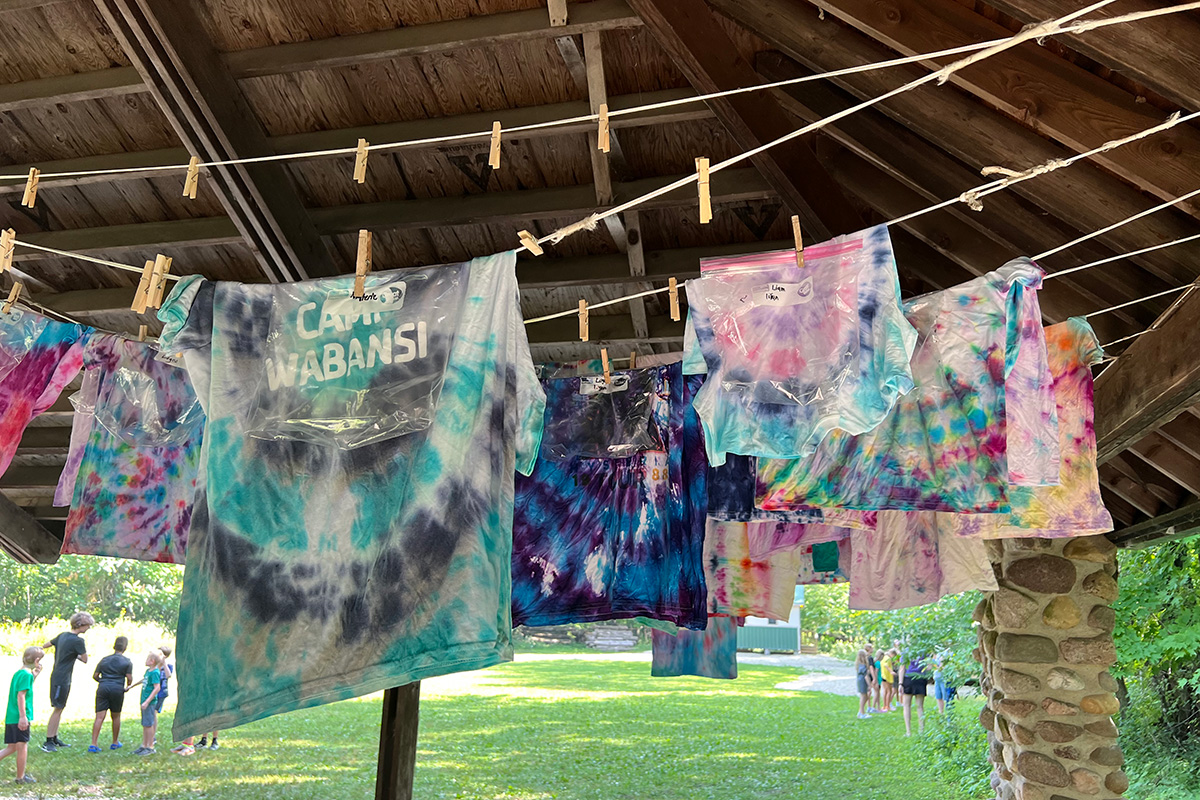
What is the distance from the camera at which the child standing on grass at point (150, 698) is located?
369 inches

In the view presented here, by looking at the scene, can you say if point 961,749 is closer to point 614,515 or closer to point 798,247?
point 614,515

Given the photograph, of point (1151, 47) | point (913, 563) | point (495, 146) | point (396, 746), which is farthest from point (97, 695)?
point (1151, 47)

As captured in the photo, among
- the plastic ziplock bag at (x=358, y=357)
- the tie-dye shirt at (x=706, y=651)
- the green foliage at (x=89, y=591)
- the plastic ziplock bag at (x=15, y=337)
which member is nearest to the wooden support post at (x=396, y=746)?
the tie-dye shirt at (x=706, y=651)

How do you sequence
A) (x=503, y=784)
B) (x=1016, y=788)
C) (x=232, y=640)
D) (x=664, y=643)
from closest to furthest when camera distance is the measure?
(x=232, y=640) < (x=1016, y=788) < (x=664, y=643) < (x=503, y=784)

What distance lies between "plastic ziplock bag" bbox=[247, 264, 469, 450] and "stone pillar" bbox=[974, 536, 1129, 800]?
350 centimetres

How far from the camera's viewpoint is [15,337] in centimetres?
305

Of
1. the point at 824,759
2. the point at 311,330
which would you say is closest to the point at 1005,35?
the point at 311,330

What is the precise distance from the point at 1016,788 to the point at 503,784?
6008mm

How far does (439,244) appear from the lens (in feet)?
13.0

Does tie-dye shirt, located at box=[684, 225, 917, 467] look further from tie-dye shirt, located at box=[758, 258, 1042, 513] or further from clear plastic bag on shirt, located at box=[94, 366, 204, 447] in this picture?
clear plastic bag on shirt, located at box=[94, 366, 204, 447]

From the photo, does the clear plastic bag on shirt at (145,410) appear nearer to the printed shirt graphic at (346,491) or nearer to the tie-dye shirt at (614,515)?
the printed shirt graphic at (346,491)

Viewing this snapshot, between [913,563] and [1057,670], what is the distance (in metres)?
1.52

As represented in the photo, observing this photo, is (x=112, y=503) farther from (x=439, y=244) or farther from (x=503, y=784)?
(x=503, y=784)

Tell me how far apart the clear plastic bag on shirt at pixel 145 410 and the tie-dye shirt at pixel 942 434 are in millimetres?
2143
